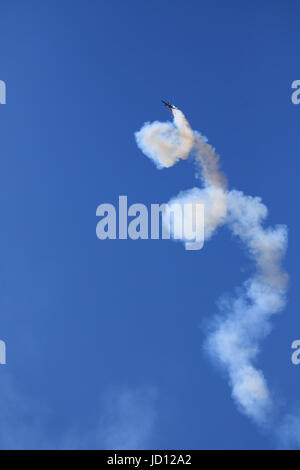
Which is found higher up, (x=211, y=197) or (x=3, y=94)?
(x=3, y=94)
